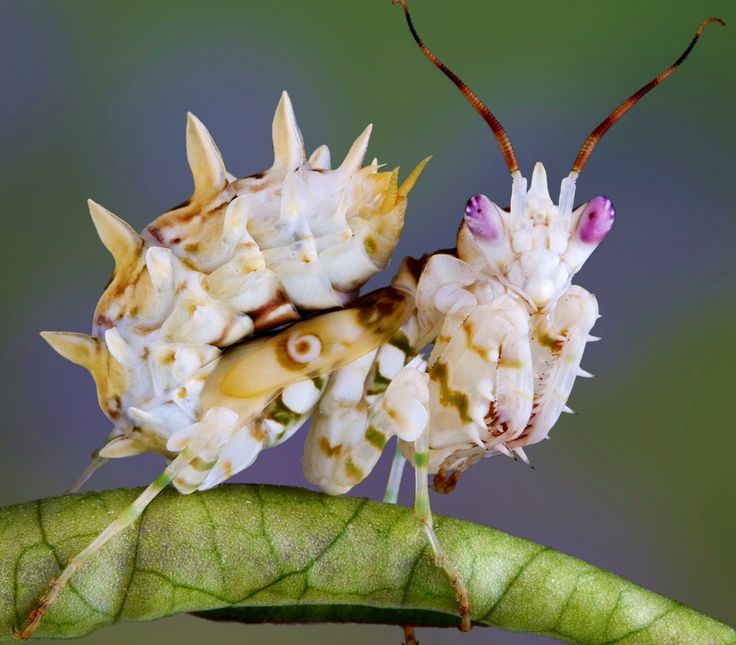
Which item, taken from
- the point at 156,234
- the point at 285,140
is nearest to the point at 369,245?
the point at 285,140

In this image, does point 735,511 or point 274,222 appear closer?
point 274,222

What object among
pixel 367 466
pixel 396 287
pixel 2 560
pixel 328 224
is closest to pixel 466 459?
pixel 367 466

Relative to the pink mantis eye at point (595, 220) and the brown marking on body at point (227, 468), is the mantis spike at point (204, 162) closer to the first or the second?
the brown marking on body at point (227, 468)

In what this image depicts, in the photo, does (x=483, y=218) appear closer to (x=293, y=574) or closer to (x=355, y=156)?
(x=355, y=156)

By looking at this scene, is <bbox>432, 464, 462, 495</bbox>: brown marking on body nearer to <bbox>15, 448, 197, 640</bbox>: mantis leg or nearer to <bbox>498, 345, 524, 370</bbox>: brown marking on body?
<bbox>498, 345, 524, 370</bbox>: brown marking on body

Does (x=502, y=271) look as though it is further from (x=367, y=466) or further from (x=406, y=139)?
(x=406, y=139)

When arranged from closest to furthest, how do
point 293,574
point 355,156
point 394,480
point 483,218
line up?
point 293,574 → point 483,218 → point 355,156 → point 394,480

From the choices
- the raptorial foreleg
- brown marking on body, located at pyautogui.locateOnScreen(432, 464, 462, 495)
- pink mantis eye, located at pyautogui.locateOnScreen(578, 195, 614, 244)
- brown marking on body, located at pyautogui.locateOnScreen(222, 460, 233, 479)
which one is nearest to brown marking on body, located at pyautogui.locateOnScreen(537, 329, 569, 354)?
the raptorial foreleg
